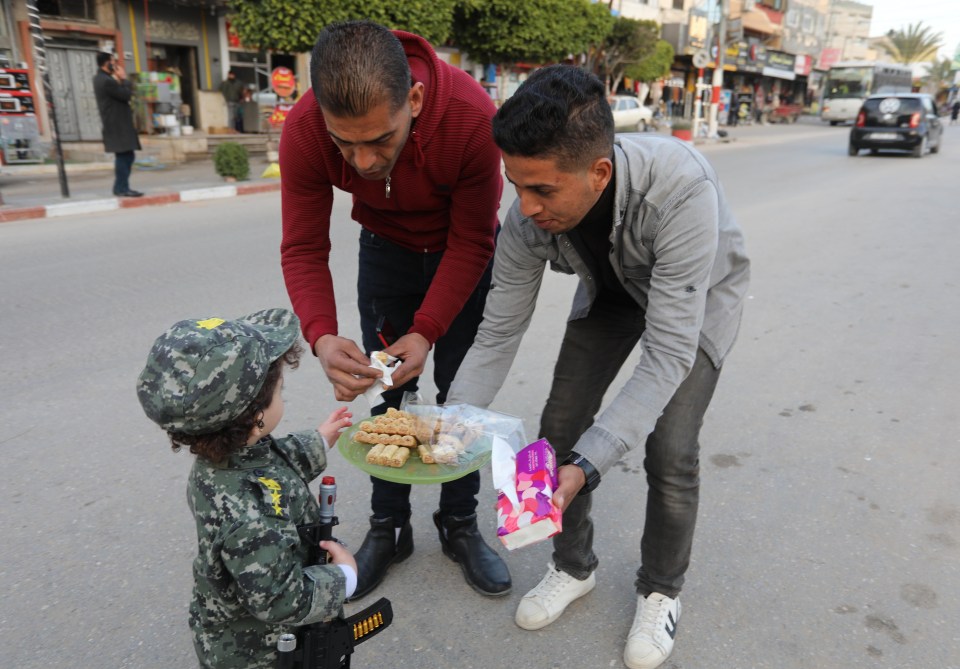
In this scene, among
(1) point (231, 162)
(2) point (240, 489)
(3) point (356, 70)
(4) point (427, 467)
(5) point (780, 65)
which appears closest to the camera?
(2) point (240, 489)

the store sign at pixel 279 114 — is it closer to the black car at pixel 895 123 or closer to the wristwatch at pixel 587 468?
the black car at pixel 895 123

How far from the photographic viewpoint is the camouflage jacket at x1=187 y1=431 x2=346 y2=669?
1517mm

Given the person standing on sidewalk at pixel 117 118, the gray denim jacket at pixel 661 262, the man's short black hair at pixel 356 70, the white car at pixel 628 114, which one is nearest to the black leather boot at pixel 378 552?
the gray denim jacket at pixel 661 262

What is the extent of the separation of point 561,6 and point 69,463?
20318mm

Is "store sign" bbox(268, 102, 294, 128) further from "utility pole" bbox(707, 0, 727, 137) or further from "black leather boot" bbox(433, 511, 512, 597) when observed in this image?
"black leather boot" bbox(433, 511, 512, 597)

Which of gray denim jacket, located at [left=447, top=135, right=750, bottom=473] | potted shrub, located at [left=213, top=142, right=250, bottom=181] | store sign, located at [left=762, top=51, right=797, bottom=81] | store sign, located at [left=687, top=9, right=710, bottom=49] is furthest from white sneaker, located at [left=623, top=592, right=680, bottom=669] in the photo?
store sign, located at [left=762, top=51, right=797, bottom=81]

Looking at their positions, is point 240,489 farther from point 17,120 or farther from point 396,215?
point 17,120

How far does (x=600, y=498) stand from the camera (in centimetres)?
313

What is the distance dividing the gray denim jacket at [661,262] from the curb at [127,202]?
923 centimetres

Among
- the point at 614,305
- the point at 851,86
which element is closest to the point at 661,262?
the point at 614,305

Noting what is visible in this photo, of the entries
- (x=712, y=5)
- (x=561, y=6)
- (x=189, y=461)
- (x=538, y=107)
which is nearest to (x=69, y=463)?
(x=189, y=461)

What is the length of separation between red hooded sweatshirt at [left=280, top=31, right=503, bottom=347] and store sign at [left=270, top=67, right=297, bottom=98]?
1738cm

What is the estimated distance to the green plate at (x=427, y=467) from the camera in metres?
1.91

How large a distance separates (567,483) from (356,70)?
1154 mm
